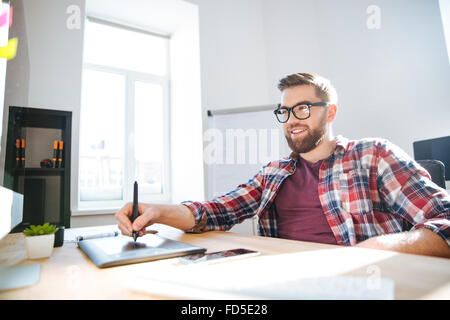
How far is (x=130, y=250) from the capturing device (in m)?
0.61

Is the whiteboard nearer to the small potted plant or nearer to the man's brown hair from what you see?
the man's brown hair

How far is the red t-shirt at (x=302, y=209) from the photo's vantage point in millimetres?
1018

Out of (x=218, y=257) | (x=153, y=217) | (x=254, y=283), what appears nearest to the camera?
(x=254, y=283)

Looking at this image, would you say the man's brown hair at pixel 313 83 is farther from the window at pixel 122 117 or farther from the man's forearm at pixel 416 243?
the window at pixel 122 117

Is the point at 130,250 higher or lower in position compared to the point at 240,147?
Answer: lower

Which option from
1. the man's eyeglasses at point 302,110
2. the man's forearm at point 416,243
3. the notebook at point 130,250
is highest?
the man's eyeglasses at point 302,110

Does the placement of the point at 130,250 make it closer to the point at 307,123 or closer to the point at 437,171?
the point at 307,123

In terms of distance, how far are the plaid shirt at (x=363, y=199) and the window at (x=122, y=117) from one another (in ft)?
6.42

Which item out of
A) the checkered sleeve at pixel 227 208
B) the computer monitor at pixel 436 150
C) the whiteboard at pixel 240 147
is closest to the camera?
the checkered sleeve at pixel 227 208

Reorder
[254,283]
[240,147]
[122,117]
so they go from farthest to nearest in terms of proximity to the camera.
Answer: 1. [122,117]
2. [240,147]
3. [254,283]

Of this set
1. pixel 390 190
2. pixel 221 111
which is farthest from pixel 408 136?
pixel 221 111

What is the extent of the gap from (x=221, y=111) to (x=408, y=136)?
151 centimetres

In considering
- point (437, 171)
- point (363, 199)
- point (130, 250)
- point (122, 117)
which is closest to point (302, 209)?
point (363, 199)

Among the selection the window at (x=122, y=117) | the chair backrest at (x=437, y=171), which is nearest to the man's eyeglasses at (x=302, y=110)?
the chair backrest at (x=437, y=171)
